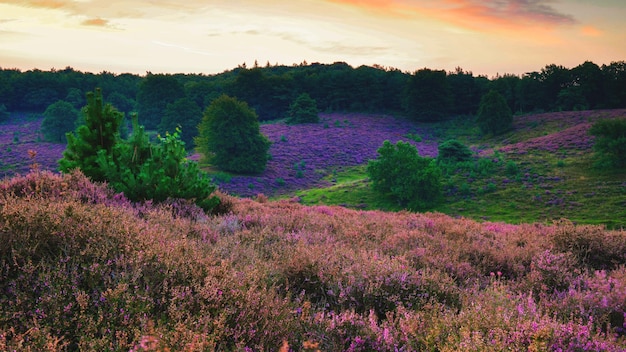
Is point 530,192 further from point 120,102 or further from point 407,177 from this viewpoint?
point 120,102

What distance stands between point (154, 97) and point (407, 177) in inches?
2395

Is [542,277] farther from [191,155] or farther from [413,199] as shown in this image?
[191,155]

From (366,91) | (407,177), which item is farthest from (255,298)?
(366,91)

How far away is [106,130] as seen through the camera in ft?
31.9

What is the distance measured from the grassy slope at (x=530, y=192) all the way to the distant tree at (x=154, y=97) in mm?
46812

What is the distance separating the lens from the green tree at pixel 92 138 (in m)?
9.23

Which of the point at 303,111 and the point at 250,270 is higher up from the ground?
the point at 303,111

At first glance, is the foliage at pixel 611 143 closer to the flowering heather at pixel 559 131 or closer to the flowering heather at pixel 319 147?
the flowering heather at pixel 559 131

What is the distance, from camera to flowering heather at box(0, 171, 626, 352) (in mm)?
2805

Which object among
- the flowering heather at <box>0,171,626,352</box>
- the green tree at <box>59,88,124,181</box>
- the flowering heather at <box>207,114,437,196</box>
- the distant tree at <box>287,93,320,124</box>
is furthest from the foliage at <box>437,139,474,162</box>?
the flowering heather at <box>0,171,626,352</box>

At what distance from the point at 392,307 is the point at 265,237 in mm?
3222

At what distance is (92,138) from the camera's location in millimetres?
9625

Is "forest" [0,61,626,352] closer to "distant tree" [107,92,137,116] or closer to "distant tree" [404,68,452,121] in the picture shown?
"distant tree" [404,68,452,121]

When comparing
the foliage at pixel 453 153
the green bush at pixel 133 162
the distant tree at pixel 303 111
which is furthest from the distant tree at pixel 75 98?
the green bush at pixel 133 162
